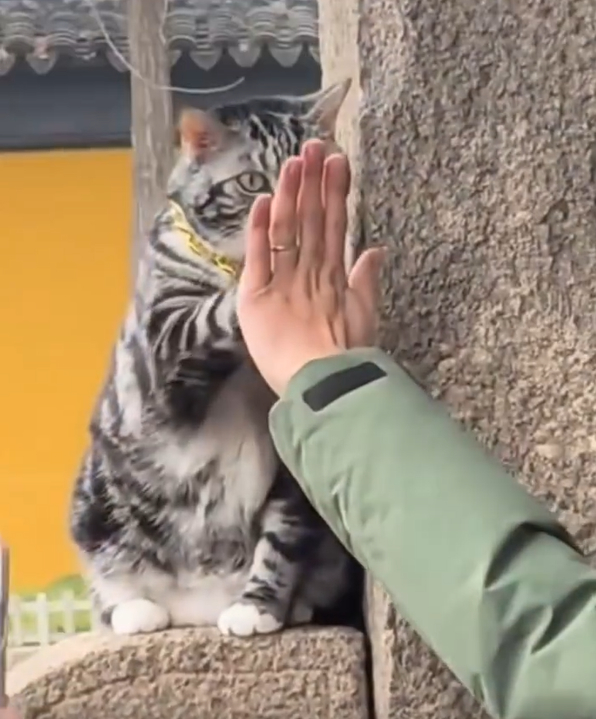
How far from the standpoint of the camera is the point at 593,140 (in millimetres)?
888

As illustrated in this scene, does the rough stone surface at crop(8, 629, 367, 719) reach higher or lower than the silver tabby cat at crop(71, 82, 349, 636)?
lower

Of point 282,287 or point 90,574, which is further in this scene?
point 90,574

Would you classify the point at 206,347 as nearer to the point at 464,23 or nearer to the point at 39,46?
the point at 464,23

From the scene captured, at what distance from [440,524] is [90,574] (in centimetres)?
43

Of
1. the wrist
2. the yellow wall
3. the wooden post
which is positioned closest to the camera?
the wrist

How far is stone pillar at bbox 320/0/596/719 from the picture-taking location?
2.90 feet

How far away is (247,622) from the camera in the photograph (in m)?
0.90

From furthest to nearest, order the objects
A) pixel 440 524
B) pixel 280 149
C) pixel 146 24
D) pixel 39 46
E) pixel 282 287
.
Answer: pixel 39 46 → pixel 146 24 → pixel 280 149 → pixel 282 287 → pixel 440 524

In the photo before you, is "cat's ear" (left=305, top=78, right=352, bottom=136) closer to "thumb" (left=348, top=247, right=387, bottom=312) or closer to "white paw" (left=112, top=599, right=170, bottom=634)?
"thumb" (left=348, top=247, right=387, bottom=312)

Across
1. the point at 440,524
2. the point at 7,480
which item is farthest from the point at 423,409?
the point at 7,480

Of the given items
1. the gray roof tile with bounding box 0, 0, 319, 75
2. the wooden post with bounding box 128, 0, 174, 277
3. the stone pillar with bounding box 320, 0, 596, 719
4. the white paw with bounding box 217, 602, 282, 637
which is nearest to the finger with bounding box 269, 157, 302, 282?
the stone pillar with bounding box 320, 0, 596, 719

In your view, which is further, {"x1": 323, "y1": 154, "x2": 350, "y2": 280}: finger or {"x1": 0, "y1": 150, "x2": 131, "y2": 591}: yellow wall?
{"x1": 0, "y1": 150, "x2": 131, "y2": 591}: yellow wall

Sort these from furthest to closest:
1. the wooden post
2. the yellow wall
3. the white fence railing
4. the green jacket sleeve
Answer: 1. the yellow wall
2. the white fence railing
3. the wooden post
4. the green jacket sleeve

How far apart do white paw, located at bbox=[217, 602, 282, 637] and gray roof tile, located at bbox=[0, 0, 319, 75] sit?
4.09ft
